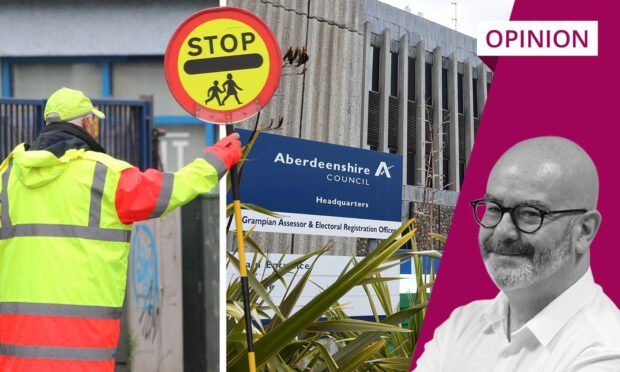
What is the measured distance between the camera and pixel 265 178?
3447 mm

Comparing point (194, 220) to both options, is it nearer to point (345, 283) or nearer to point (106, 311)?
point (106, 311)

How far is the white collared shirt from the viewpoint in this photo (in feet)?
4.66

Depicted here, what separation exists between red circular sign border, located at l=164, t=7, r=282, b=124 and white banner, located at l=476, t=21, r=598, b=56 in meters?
1.15

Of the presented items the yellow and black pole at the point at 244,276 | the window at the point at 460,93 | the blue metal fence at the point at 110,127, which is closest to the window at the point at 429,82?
the window at the point at 460,93

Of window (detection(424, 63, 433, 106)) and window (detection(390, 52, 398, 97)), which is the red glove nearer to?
window (detection(390, 52, 398, 97))

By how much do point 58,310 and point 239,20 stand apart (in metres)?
1.21

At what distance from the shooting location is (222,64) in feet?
9.59

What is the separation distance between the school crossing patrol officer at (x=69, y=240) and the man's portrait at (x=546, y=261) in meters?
1.88

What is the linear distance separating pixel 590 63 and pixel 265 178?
1.95 m

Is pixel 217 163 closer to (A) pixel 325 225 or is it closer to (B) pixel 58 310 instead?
(A) pixel 325 225

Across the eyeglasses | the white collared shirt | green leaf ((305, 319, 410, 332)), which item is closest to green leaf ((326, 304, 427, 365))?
green leaf ((305, 319, 410, 332))

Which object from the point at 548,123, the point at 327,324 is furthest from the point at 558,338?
the point at 327,324

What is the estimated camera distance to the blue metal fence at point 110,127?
6.96 metres

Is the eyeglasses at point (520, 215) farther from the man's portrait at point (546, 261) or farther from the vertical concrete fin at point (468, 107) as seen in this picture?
the vertical concrete fin at point (468, 107)
